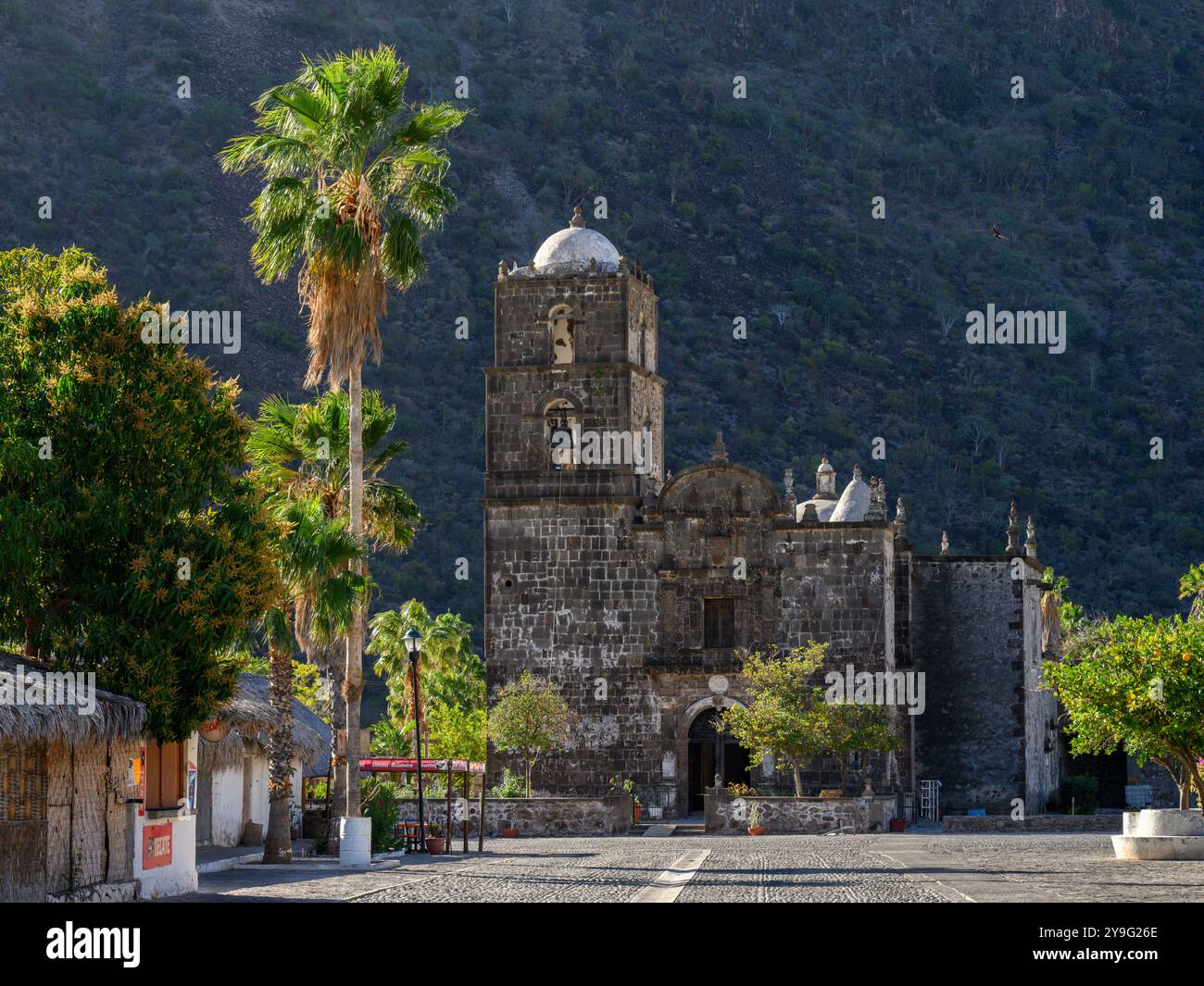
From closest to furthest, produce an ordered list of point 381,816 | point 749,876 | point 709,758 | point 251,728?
1. point 749,876
2. point 251,728
3. point 381,816
4. point 709,758

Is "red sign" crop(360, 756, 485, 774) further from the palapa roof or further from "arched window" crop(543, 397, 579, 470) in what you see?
the palapa roof

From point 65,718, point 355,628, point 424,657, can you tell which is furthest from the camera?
point 424,657

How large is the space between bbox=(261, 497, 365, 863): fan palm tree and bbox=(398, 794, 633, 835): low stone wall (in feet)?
45.2

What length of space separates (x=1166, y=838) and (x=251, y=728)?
16.6m

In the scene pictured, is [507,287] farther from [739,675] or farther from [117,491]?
[117,491]

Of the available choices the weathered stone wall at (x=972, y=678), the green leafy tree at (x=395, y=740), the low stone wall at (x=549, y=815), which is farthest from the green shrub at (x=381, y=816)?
the green leafy tree at (x=395, y=740)

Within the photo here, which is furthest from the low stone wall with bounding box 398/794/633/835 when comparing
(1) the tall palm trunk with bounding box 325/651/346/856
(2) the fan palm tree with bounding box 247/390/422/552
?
(2) the fan palm tree with bounding box 247/390/422/552

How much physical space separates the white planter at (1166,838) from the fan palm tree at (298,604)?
43.8 feet

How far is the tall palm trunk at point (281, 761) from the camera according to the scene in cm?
3694

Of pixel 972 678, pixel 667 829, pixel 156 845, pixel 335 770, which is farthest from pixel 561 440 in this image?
pixel 156 845

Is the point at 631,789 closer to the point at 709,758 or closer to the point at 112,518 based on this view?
the point at 709,758

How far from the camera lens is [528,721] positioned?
180ft

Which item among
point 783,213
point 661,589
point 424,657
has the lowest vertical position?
point 424,657

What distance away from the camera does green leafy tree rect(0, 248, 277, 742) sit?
2725 centimetres
